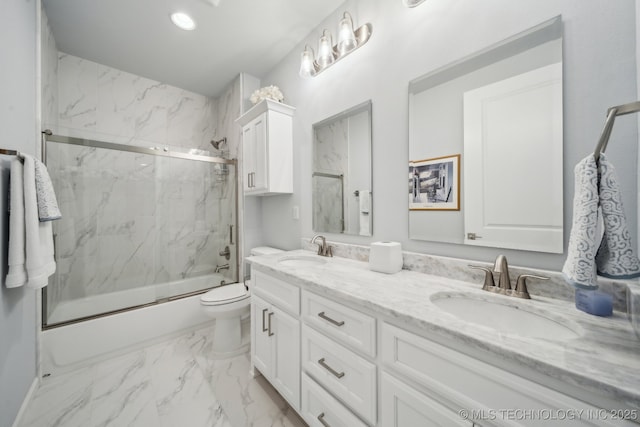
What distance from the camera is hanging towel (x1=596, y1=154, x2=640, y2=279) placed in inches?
22.3

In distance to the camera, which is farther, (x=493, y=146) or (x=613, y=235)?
(x=493, y=146)

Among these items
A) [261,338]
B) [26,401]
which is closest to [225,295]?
[261,338]

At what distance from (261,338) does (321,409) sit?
0.58 m

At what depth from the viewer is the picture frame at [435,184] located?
113 cm

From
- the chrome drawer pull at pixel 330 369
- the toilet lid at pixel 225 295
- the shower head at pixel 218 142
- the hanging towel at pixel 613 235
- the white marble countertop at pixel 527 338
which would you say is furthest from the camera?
the shower head at pixel 218 142

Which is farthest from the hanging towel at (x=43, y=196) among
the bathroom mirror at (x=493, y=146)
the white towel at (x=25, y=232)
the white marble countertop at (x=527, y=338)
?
the bathroom mirror at (x=493, y=146)

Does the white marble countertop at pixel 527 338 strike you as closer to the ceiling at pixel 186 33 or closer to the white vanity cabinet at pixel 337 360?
the white vanity cabinet at pixel 337 360

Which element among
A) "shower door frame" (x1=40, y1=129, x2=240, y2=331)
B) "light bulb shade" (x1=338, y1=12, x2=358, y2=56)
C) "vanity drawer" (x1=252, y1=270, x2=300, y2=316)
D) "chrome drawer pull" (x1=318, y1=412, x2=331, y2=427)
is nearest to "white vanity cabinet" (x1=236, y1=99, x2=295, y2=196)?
"shower door frame" (x1=40, y1=129, x2=240, y2=331)

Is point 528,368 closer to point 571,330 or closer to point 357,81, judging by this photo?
point 571,330

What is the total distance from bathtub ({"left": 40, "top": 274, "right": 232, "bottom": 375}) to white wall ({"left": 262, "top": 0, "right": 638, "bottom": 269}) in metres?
1.16

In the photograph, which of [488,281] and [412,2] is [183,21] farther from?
[488,281]

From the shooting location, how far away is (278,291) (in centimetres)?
131

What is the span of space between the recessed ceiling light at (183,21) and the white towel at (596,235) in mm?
2410

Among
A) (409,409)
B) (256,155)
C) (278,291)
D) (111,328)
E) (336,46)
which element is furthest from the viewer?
(256,155)
